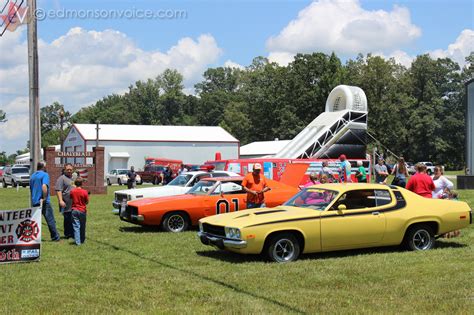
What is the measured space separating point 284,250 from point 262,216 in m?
0.68

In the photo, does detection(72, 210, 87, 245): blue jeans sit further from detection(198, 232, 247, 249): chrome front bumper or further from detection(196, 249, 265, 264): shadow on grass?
detection(198, 232, 247, 249): chrome front bumper

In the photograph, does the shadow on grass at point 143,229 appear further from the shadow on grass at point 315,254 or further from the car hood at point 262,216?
the car hood at point 262,216

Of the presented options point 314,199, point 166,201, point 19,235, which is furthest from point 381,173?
point 19,235

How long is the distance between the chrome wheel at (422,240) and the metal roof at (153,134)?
50.5 metres

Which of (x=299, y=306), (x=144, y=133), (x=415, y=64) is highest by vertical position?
(x=415, y=64)

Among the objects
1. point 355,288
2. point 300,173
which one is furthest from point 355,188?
point 300,173

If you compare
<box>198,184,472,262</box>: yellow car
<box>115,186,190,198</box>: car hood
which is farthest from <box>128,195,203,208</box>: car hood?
<box>198,184,472,262</box>: yellow car

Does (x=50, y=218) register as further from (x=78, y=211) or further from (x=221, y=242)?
(x=221, y=242)

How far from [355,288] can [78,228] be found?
6.52 meters

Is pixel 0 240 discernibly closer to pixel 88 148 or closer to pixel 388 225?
pixel 388 225

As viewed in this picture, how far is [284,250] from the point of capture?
33.6 feet

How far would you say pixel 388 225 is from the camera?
35.6ft

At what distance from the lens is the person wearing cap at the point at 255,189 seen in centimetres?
1283

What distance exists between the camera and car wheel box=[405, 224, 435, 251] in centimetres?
1120
